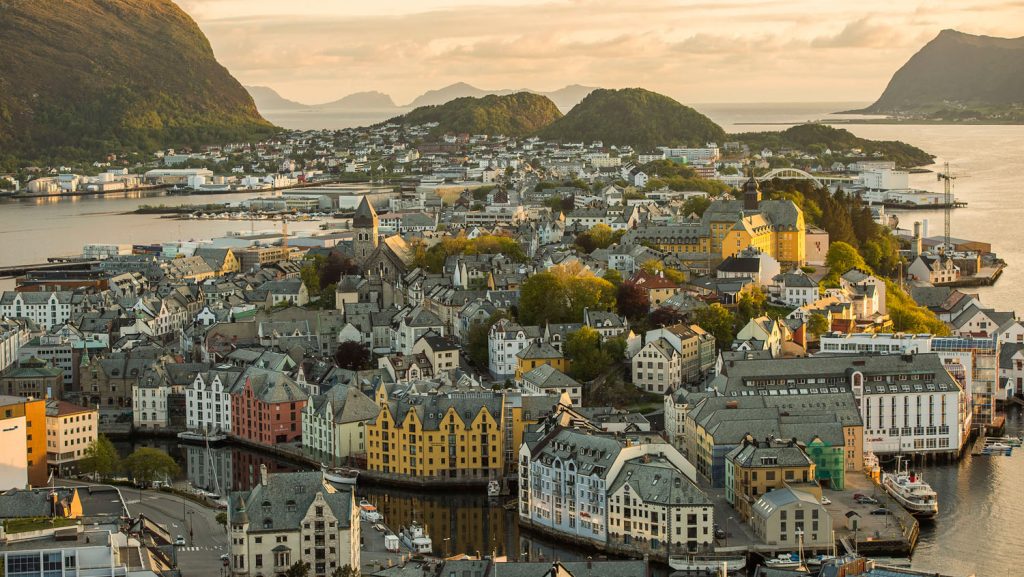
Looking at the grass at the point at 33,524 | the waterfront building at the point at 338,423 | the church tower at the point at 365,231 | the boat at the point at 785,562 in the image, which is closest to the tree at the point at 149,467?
the waterfront building at the point at 338,423

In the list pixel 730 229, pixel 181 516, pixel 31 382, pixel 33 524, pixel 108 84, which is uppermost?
pixel 108 84

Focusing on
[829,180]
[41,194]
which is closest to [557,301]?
[829,180]

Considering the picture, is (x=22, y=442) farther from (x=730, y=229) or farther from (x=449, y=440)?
(x=730, y=229)

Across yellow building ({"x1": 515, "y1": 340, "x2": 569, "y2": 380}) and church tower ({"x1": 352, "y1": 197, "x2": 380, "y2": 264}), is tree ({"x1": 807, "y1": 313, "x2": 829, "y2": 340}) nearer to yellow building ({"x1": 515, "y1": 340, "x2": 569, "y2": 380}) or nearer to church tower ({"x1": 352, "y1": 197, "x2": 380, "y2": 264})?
yellow building ({"x1": 515, "y1": 340, "x2": 569, "y2": 380})

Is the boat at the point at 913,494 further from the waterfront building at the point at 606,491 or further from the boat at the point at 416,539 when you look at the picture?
the boat at the point at 416,539

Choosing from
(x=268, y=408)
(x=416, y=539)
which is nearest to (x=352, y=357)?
(x=268, y=408)

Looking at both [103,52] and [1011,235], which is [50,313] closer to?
[1011,235]
